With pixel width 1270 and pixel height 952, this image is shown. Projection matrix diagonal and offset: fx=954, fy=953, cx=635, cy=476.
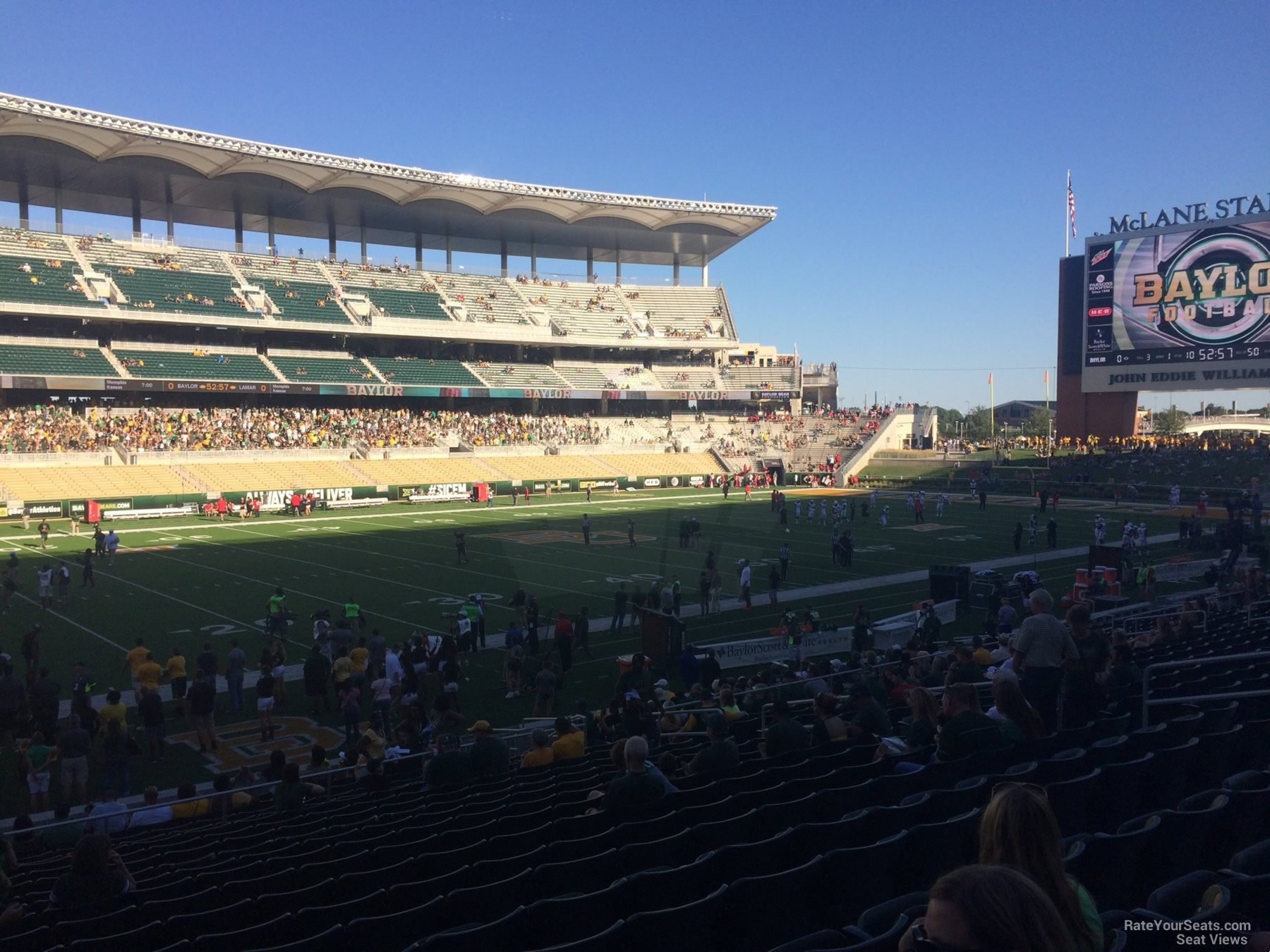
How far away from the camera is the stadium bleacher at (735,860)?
13.6 feet

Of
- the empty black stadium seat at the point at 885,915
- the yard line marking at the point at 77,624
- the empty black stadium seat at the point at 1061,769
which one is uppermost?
the empty black stadium seat at the point at 885,915

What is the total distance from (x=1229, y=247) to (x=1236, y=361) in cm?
667

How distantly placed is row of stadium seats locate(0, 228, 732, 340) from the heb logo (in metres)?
7.29

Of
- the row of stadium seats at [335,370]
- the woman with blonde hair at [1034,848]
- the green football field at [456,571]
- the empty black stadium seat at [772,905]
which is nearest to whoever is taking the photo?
the woman with blonde hair at [1034,848]

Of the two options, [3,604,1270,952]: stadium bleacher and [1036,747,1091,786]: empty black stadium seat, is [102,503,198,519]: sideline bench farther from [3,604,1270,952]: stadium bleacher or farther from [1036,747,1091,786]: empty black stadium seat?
[1036,747,1091,786]: empty black stadium seat

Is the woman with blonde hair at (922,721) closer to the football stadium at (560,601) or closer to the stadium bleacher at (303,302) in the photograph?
the football stadium at (560,601)

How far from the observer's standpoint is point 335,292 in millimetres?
69250

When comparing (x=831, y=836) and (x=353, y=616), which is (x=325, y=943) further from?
(x=353, y=616)

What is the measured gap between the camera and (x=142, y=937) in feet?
17.1

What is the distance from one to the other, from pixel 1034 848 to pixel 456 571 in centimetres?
2949

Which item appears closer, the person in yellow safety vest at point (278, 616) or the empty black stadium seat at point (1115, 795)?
the empty black stadium seat at point (1115, 795)

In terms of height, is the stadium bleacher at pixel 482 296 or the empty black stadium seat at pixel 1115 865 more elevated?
the stadium bleacher at pixel 482 296

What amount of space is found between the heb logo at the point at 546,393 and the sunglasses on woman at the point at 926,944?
7006 cm

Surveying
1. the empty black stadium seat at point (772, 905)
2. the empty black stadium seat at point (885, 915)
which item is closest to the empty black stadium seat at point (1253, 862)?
the empty black stadium seat at point (885, 915)
